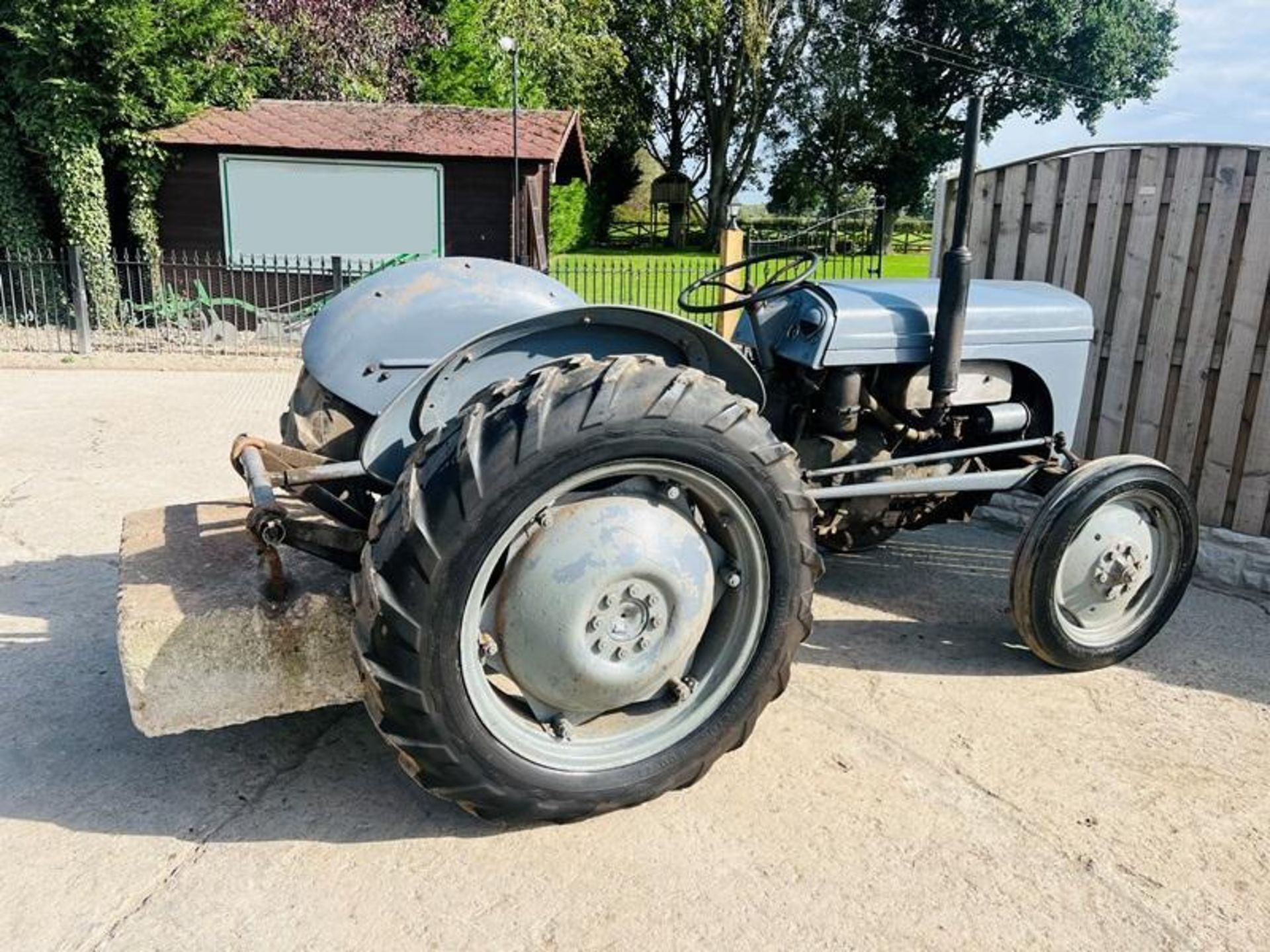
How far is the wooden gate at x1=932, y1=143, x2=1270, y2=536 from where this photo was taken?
4.86m

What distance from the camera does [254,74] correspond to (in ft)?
51.1

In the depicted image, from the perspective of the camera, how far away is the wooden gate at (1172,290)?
191 inches

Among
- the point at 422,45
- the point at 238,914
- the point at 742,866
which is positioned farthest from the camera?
the point at 422,45

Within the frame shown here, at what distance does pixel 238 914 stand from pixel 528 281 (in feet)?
6.54

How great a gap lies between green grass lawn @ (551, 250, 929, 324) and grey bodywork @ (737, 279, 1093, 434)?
5.07m

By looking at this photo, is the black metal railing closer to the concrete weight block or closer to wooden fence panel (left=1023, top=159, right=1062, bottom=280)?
wooden fence panel (left=1023, top=159, right=1062, bottom=280)

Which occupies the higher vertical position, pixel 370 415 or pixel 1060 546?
pixel 370 415

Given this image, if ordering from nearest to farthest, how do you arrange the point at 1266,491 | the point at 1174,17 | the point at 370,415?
the point at 370,415, the point at 1266,491, the point at 1174,17

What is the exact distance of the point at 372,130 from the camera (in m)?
15.2

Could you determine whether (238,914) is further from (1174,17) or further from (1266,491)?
(1174,17)

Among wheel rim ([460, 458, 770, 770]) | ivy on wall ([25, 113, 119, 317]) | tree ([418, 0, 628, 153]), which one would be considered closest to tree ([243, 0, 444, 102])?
tree ([418, 0, 628, 153])

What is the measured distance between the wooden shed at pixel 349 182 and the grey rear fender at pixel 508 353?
13041 mm

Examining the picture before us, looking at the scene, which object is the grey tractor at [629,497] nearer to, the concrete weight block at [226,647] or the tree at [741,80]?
the concrete weight block at [226,647]

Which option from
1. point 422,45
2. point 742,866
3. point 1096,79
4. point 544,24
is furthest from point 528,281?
point 1096,79
